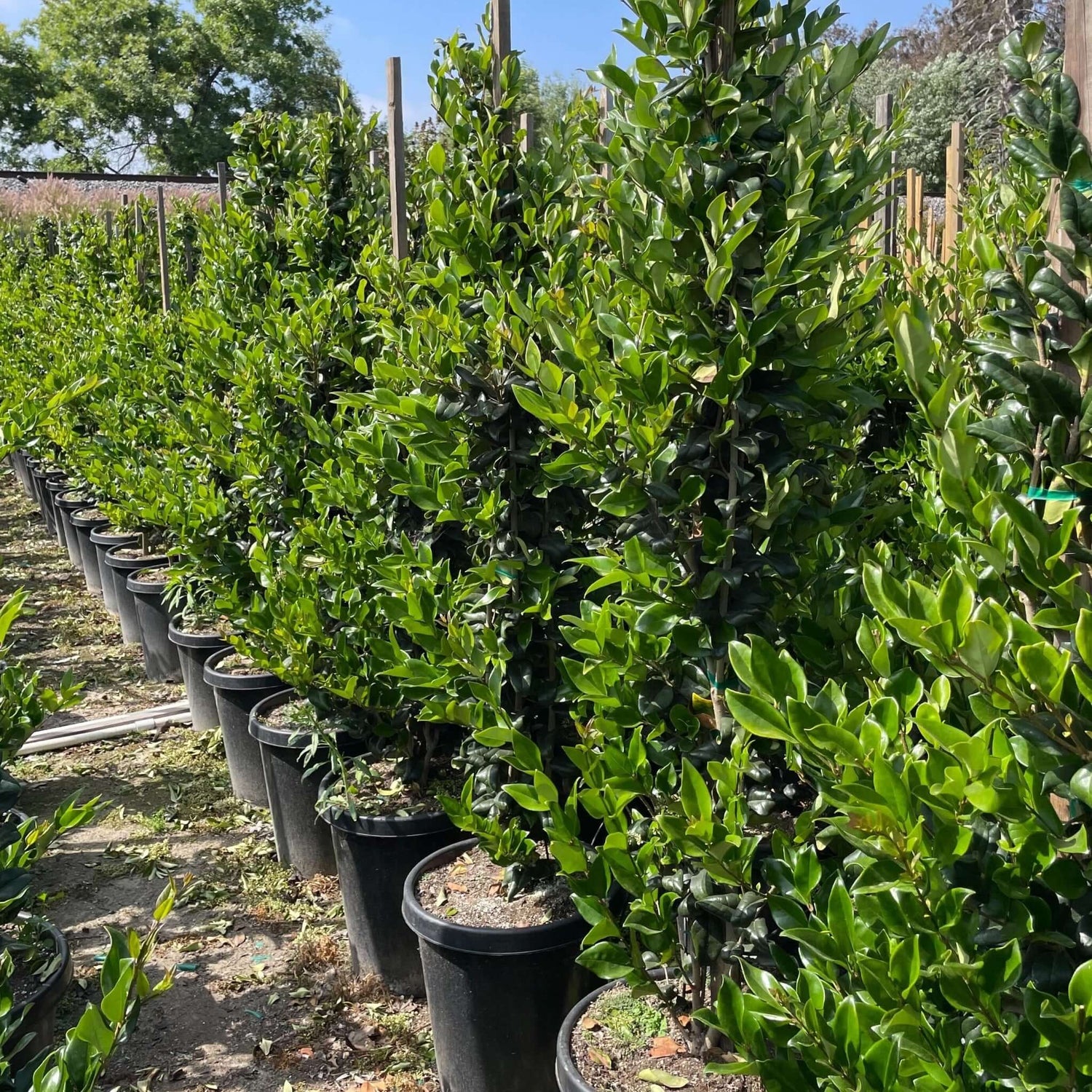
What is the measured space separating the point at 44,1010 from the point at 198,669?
2588mm

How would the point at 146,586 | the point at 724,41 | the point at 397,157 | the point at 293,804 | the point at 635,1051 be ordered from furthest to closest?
the point at 146,586 < the point at 397,157 < the point at 293,804 < the point at 635,1051 < the point at 724,41

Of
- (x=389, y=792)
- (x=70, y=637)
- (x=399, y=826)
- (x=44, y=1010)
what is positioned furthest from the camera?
(x=70, y=637)

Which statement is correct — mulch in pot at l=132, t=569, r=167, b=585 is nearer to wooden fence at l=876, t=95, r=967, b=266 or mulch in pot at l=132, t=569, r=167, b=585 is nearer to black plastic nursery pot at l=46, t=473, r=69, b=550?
black plastic nursery pot at l=46, t=473, r=69, b=550

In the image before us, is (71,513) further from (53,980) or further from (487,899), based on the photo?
(487,899)

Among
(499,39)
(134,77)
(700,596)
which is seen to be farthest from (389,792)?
(134,77)

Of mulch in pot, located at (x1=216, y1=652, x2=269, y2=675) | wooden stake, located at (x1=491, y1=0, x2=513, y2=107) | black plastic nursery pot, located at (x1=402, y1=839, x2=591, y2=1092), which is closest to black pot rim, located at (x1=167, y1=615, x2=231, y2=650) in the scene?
mulch in pot, located at (x1=216, y1=652, x2=269, y2=675)

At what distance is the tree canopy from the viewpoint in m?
41.1

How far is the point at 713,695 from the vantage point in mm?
1967

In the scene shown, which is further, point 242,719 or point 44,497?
point 44,497

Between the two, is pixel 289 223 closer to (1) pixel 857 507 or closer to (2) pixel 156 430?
(2) pixel 156 430

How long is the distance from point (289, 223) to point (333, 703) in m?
2.55

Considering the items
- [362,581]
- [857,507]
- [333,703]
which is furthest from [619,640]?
[333,703]

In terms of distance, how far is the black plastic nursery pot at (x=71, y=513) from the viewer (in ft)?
23.8

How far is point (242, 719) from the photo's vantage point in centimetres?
425
